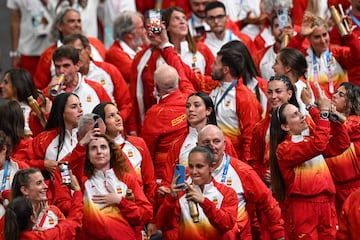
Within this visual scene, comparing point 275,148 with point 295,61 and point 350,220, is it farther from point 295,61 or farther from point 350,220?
point 350,220

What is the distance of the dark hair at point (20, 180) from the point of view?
12.1m

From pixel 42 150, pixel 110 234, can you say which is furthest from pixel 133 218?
pixel 42 150

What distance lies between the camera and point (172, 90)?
1446 cm

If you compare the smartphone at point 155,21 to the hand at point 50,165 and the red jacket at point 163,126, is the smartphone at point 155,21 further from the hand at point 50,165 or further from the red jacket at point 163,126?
the hand at point 50,165

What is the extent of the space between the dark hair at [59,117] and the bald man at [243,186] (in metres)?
1.48

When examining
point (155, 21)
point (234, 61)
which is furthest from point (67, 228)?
point (155, 21)

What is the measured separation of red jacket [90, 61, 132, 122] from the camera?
15.9 metres

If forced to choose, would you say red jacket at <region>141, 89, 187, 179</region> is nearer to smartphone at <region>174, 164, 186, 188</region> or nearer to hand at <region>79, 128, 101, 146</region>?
hand at <region>79, 128, 101, 146</region>

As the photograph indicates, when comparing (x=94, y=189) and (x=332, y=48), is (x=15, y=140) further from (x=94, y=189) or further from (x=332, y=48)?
(x=332, y=48)

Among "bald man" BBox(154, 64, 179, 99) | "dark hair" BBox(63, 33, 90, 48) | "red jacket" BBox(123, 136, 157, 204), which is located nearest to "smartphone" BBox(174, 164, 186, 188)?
"red jacket" BBox(123, 136, 157, 204)

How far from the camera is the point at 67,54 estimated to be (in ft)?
49.8

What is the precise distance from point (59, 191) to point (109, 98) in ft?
8.65

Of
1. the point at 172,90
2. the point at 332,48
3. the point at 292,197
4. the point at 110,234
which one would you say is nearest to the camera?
the point at 110,234

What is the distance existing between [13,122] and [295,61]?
301cm
